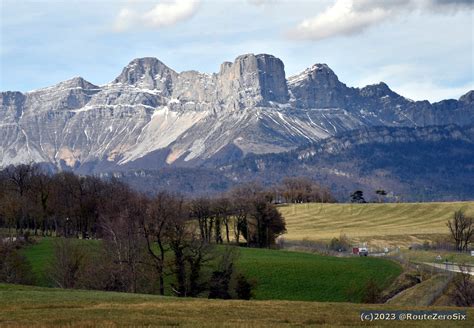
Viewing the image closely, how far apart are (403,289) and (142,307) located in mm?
42347

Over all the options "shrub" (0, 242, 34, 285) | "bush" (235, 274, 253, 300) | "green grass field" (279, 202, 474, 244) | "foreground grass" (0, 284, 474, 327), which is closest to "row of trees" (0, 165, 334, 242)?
"green grass field" (279, 202, 474, 244)

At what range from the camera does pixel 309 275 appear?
90875mm

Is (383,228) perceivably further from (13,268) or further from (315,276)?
(13,268)

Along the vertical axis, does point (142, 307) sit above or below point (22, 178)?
below

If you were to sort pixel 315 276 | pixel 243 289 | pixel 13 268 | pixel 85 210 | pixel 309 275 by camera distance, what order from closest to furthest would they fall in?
pixel 243 289, pixel 13 268, pixel 315 276, pixel 309 275, pixel 85 210

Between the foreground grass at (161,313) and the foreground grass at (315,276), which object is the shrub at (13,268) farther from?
the foreground grass at (161,313)

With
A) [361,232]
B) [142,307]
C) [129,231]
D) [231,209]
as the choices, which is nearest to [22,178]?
[231,209]

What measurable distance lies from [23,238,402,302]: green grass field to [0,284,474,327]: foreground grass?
31.0 metres

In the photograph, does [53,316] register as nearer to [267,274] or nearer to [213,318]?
[213,318]

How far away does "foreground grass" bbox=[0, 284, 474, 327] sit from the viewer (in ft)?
129

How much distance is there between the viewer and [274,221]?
14175cm

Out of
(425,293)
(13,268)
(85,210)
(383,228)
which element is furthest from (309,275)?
(383,228)

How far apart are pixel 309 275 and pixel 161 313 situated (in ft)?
160

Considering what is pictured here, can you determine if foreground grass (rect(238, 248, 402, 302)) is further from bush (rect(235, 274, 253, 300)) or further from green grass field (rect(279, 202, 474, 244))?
green grass field (rect(279, 202, 474, 244))
